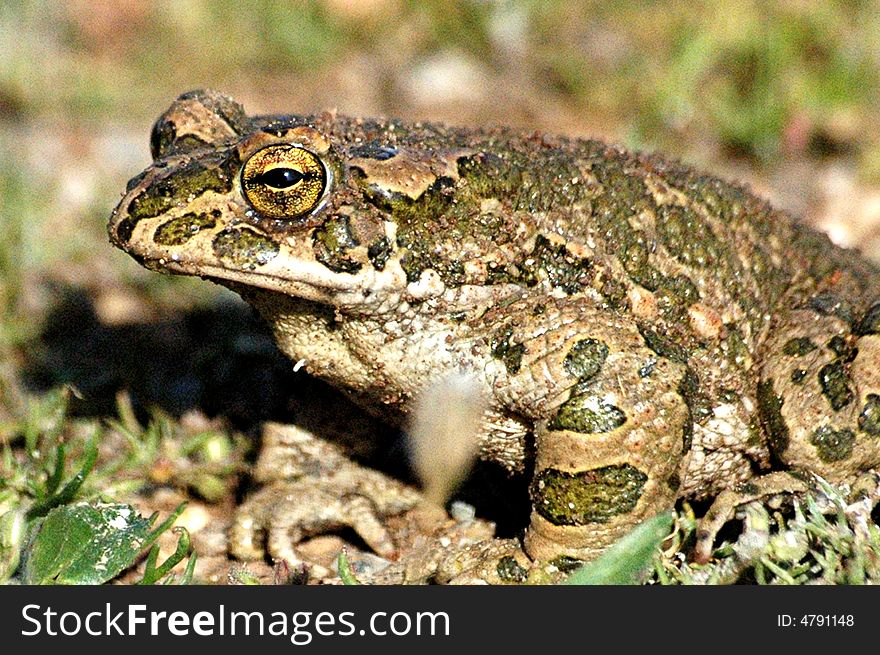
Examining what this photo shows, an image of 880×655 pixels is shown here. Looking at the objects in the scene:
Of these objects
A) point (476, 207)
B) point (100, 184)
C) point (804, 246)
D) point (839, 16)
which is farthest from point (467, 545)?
point (839, 16)

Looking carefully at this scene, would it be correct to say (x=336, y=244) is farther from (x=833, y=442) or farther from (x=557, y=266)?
(x=833, y=442)

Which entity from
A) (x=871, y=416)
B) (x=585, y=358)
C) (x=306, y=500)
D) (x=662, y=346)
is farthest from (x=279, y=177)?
(x=871, y=416)

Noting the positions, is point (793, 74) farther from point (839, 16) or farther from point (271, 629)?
point (271, 629)

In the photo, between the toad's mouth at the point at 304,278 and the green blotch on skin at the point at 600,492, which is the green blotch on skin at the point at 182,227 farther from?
the green blotch on skin at the point at 600,492

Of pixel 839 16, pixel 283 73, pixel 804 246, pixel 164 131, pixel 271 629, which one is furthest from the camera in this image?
pixel 283 73

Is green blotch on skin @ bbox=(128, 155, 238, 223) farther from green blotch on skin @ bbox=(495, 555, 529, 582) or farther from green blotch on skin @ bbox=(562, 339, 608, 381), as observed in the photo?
green blotch on skin @ bbox=(495, 555, 529, 582)

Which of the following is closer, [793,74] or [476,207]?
[476,207]
